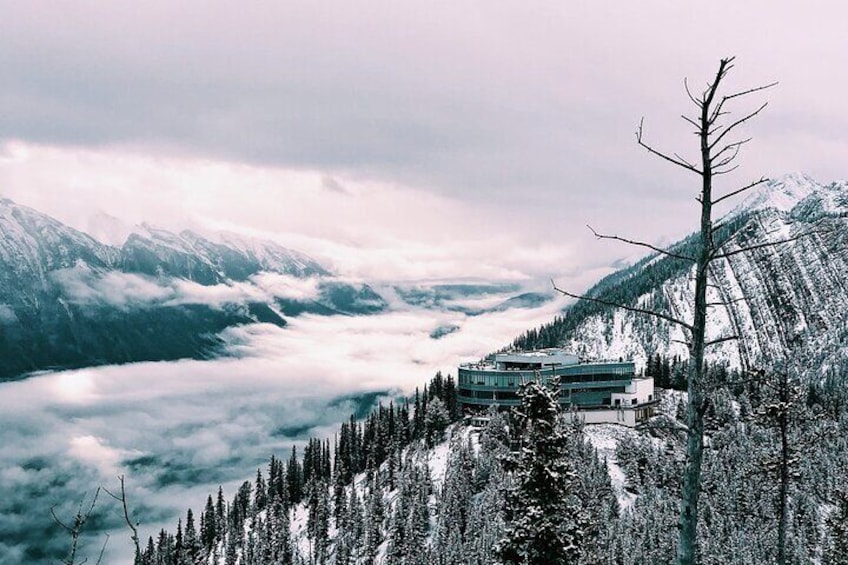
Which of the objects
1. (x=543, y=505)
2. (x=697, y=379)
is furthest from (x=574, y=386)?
(x=697, y=379)

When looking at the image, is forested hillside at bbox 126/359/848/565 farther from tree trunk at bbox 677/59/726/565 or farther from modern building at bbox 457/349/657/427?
tree trunk at bbox 677/59/726/565

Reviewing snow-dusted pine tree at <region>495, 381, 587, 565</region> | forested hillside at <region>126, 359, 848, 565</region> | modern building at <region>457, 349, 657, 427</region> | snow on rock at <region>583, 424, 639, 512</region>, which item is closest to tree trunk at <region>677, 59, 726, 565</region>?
snow-dusted pine tree at <region>495, 381, 587, 565</region>

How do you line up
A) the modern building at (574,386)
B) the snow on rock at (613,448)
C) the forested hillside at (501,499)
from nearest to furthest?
1. the forested hillside at (501,499)
2. the snow on rock at (613,448)
3. the modern building at (574,386)

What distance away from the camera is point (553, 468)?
3064cm

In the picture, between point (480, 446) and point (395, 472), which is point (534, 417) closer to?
point (480, 446)

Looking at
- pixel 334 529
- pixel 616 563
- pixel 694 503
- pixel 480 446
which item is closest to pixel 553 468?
pixel 694 503

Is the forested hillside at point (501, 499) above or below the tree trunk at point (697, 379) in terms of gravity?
below

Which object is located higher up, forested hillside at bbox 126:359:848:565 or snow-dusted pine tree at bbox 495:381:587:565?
snow-dusted pine tree at bbox 495:381:587:565

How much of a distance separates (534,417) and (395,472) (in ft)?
443

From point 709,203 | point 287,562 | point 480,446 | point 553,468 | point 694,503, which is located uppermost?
point 709,203

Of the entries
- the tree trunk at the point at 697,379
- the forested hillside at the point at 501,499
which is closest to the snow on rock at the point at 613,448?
the forested hillside at the point at 501,499

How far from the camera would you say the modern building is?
165750 mm

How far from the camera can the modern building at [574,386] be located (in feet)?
544

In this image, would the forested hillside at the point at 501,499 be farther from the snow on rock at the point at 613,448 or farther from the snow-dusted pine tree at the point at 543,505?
the snow-dusted pine tree at the point at 543,505
